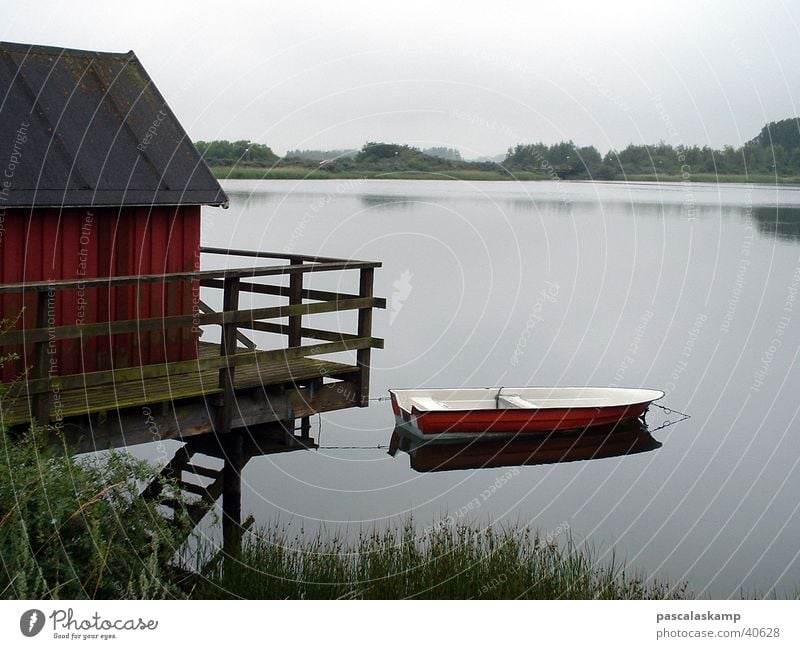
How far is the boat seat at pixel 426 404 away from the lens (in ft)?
77.3

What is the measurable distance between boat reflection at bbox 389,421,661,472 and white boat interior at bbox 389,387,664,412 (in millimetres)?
710

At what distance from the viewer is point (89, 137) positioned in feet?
39.2

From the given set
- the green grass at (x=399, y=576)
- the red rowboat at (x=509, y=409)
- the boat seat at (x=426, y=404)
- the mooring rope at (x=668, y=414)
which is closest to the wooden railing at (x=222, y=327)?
the green grass at (x=399, y=576)

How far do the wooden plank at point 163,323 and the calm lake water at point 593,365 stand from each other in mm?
3577

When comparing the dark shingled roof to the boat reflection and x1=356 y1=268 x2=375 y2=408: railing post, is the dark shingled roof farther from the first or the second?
the boat reflection

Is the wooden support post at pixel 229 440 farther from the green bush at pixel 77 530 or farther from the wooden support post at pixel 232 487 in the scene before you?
the green bush at pixel 77 530

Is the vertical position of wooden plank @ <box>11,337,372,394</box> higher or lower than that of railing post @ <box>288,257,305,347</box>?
lower

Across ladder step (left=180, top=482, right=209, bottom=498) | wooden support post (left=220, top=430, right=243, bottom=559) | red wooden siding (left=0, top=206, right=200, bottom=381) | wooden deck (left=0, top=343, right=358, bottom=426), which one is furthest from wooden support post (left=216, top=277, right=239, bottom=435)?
ladder step (left=180, top=482, right=209, bottom=498)

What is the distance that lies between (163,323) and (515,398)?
14734 mm

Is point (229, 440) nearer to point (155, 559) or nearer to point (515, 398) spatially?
point (155, 559)

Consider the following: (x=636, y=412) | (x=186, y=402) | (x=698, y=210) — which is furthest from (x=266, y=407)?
(x=698, y=210)

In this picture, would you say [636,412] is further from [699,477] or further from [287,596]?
[287,596]

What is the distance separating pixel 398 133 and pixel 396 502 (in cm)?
652

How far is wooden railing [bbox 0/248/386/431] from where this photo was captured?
10148 millimetres
